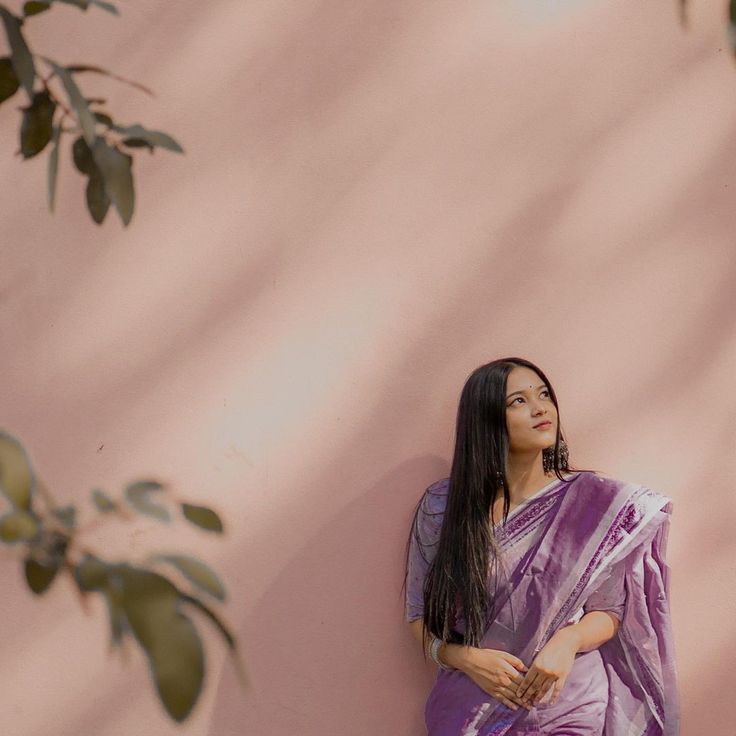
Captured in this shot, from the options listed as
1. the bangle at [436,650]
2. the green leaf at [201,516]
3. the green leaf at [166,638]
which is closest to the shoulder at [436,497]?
the bangle at [436,650]

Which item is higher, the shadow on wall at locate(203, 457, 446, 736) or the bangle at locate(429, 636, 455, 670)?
the bangle at locate(429, 636, 455, 670)

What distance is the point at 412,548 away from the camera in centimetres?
258

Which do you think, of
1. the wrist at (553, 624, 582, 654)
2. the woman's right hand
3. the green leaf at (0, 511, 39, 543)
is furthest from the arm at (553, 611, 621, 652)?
the green leaf at (0, 511, 39, 543)

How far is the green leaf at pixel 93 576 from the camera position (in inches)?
30.4

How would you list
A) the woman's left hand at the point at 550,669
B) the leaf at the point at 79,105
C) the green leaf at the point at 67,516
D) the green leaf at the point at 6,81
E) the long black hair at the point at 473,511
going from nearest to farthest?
the green leaf at the point at 67,516, the leaf at the point at 79,105, the green leaf at the point at 6,81, the woman's left hand at the point at 550,669, the long black hair at the point at 473,511

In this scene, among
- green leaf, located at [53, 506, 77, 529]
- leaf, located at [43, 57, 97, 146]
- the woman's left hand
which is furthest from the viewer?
the woman's left hand

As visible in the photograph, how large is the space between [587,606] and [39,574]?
181 cm

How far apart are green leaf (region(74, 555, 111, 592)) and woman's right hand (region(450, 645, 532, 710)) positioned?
1725 millimetres

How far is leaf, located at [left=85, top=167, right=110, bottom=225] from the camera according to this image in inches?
A: 44.2

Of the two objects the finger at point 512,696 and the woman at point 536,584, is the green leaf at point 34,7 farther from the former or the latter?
the finger at point 512,696

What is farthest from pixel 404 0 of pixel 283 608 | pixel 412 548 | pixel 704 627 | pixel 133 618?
pixel 133 618

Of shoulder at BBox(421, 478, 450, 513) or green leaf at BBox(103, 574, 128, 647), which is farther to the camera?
shoulder at BBox(421, 478, 450, 513)

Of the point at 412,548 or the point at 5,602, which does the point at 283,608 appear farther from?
the point at 5,602

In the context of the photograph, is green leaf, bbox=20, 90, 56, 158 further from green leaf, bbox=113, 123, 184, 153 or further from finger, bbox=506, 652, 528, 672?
finger, bbox=506, 652, 528, 672
